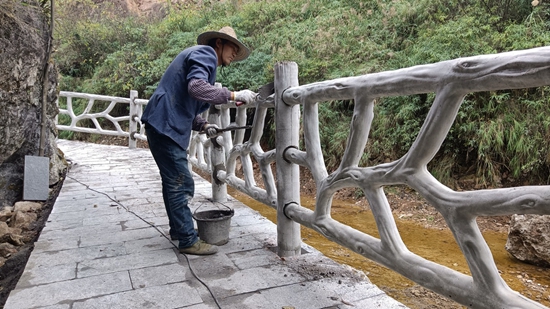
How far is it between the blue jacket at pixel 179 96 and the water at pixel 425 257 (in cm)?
194

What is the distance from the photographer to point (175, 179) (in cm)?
288

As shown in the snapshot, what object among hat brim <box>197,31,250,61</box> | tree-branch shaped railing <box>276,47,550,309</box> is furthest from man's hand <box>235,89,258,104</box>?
tree-branch shaped railing <box>276,47,550,309</box>

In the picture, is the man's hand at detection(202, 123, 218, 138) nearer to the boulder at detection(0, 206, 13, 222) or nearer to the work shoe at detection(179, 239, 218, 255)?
the work shoe at detection(179, 239, 218, 255)

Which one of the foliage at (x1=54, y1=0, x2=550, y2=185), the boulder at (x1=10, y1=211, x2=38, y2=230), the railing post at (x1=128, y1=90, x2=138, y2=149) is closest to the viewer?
the boulder at (x1=10, y1=211, x2=38, y2=230)

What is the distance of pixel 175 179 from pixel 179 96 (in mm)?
592

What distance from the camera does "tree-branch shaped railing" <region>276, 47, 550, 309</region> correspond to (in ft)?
4.11

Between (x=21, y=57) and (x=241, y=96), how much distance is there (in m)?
3.14

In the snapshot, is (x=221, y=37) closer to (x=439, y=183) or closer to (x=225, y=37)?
(x=225, y=37)

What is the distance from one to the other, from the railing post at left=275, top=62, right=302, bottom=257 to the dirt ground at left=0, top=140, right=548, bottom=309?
941 mm

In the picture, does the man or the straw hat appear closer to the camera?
the man

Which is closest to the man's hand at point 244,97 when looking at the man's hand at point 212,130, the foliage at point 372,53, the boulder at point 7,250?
the man's hand at point 212,130

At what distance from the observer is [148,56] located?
12.2 meters

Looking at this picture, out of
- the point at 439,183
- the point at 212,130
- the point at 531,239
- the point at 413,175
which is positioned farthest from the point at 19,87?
the point at 531,239

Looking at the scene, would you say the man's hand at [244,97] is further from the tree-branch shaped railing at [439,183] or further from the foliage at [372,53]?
the foliage at [372,53]
